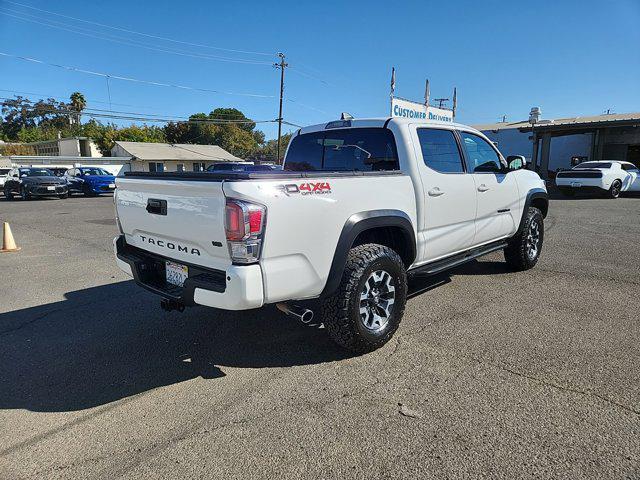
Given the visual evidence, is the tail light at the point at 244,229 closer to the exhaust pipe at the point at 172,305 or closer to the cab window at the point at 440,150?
the exhaust pipe at the point at 172,305

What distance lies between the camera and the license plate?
3289 mm

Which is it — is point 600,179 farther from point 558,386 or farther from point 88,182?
point 88,182

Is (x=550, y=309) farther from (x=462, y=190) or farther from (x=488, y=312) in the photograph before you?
(x=462, y=190)

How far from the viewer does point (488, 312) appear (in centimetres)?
454

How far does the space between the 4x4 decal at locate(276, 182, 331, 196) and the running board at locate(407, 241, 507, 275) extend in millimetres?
1452

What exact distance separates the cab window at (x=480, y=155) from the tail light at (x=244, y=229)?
296cm

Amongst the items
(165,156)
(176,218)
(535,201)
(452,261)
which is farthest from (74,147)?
(452,261)

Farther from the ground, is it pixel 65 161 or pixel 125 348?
pixel 65 161

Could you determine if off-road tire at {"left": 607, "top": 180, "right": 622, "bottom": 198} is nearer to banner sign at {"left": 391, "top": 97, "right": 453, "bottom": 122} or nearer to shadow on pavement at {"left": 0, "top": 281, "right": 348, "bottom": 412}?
banner sign at {"left": 391, "top": 97, "right": 453, "bottom": 122}

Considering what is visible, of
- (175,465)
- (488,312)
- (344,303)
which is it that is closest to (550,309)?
(488,312)

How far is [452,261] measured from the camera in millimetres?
4629

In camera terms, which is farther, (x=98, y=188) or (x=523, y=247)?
(x=98, y=188)

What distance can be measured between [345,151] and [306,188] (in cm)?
171

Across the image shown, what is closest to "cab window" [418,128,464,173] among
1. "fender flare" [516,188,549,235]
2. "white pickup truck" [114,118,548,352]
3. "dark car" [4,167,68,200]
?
"white pickup truck" [114,118,548,352]
